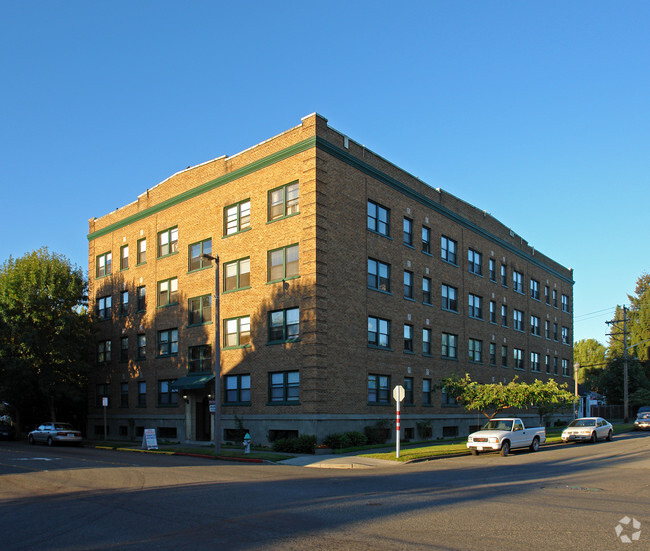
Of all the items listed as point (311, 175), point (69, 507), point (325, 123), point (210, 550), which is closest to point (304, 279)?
point (311, 175)

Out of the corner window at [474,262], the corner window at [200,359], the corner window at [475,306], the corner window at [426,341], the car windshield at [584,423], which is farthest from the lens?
the corner window at [474,262]

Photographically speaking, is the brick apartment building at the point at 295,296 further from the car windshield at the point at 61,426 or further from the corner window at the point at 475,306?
the car windshield at the point at 61,426

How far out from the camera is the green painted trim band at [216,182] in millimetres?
31297

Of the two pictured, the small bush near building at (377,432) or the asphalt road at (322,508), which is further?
the small bush near building at (377,432)

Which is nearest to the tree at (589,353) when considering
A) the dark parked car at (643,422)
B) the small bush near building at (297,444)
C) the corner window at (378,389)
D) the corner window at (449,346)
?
the dark parked car at (643,422)

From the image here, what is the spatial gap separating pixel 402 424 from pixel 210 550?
26.8 m

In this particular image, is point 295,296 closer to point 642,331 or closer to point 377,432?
point 377,432

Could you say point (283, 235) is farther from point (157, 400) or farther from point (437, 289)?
point (157, 400)

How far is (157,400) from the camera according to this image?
38.8 meters

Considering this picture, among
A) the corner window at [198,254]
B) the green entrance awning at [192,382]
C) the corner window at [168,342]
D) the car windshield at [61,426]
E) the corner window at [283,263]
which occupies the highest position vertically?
the corner window at [198,254]

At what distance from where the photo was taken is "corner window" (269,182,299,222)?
3162 cm

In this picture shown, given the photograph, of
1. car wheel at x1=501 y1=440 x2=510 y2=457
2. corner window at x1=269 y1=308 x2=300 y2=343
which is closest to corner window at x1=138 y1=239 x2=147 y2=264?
corner window at x1=269 y1=308 x2=300 y2=343

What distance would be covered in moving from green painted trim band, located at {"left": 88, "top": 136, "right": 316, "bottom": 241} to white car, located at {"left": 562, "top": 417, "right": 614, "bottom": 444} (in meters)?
21.4

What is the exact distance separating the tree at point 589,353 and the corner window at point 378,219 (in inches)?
3252
